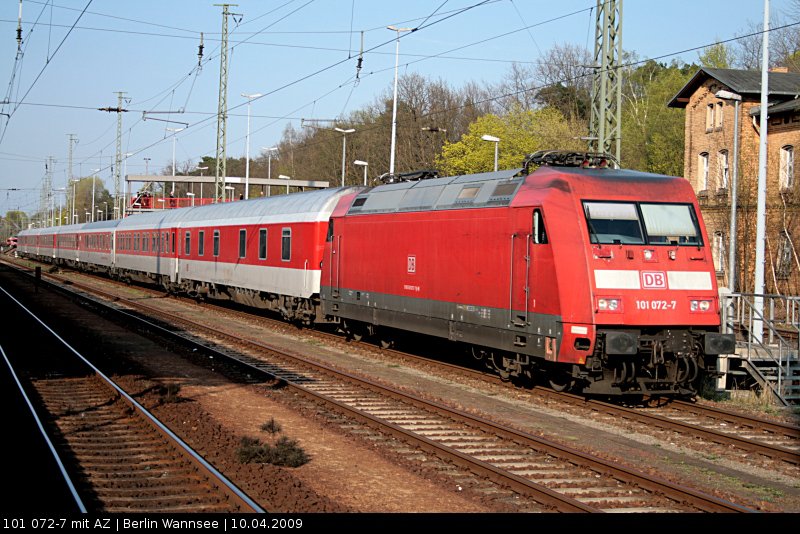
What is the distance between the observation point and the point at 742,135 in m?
37.1

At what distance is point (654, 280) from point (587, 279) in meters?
1.07

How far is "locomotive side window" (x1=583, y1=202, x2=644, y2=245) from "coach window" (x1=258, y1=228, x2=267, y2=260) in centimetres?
1471

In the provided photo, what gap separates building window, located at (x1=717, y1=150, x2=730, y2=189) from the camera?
122 ft

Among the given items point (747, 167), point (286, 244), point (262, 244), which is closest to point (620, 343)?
point (286, 244)

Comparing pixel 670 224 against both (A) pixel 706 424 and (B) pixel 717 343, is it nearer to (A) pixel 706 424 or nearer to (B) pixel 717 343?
(B) pixel 717 343

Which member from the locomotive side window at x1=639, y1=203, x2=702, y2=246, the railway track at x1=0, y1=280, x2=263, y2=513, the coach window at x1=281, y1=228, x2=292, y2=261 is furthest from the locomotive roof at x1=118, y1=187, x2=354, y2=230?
the locomotive side window at x1=639, y1=203, x2=702, y2=246

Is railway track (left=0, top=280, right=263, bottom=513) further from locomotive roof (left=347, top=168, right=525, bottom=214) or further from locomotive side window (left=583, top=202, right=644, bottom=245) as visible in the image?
locomotive side window (left=583, top=202, right=644, bottom=245)

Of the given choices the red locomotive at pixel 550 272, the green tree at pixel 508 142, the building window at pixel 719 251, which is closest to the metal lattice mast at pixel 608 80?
the red locomotive at pixel 550 272

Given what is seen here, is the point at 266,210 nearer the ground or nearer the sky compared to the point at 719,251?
nearer the sky

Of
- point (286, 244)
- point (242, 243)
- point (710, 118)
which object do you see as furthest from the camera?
point (710, 118)

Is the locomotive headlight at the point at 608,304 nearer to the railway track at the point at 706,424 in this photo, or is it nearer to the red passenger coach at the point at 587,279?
the red passenger coach at the point at 587,279

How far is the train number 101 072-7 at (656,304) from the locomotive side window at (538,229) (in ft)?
5.42

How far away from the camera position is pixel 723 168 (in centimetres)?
3803
